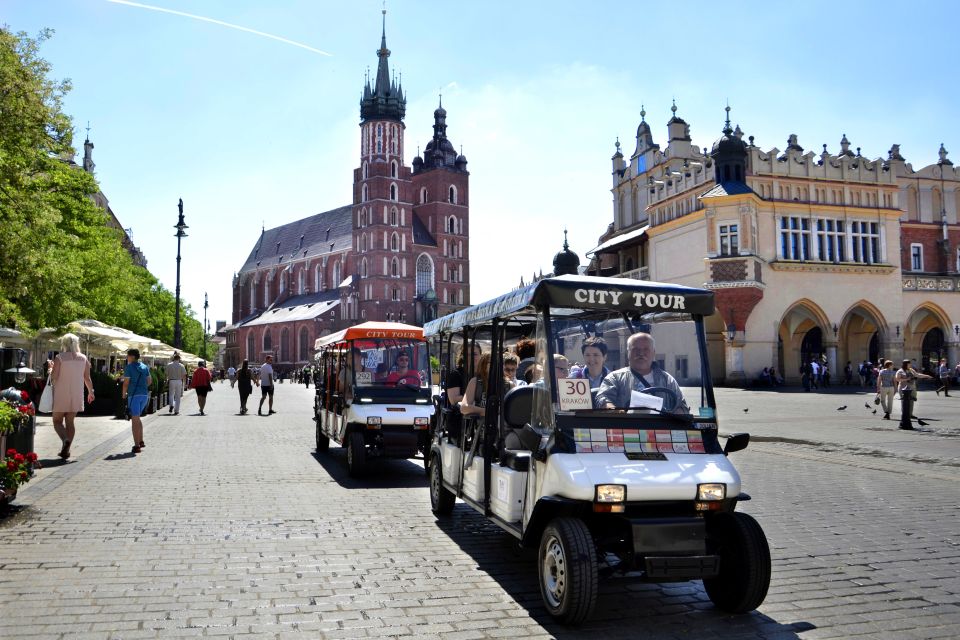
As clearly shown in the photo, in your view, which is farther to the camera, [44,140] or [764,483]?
[44,140]

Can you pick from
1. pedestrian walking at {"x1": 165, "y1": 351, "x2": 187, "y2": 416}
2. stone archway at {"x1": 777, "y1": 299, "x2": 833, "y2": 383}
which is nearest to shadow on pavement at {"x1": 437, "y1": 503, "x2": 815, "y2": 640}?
pedestrian walking at {"x1": 165, "y1": 351, "x2": 187, "y2": 416}

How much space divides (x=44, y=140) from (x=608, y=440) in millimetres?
19064

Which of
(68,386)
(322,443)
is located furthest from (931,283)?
(68,386)

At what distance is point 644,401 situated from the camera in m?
5.57

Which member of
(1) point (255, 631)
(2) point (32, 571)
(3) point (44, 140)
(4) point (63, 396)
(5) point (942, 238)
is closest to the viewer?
(1) point (255, 631)

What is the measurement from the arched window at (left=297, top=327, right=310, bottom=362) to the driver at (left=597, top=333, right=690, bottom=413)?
98.5 m

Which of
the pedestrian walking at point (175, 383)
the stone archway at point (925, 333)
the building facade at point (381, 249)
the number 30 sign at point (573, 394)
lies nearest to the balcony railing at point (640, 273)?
the stone archway at point (925, 333)

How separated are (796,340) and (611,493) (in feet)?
143

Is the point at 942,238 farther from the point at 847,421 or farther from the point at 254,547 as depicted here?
the point at 254,547

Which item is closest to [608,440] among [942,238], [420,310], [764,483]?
[764,483]

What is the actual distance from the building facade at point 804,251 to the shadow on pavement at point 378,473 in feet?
99.0

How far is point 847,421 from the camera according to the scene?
67.3 feet

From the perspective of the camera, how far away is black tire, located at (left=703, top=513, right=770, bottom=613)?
16.3ft

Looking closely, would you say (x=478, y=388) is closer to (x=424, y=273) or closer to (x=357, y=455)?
(x=357, y=455)
